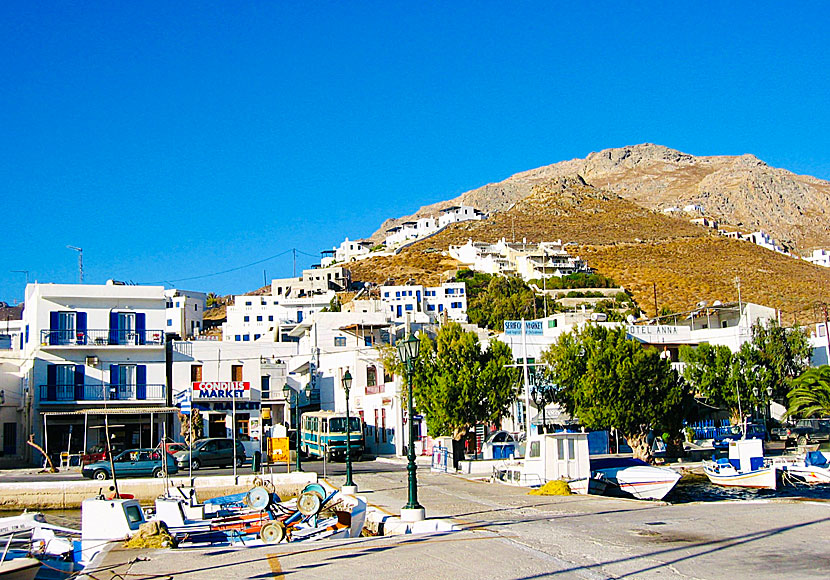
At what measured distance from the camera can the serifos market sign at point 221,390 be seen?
45309 millimetres

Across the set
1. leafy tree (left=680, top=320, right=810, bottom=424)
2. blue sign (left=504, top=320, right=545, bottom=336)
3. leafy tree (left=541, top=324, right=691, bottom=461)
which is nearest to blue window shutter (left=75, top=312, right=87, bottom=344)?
blue sign (left=504, top=320, right=545, bottom=336)

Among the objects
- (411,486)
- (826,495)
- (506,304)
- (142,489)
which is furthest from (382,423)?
(506,304)

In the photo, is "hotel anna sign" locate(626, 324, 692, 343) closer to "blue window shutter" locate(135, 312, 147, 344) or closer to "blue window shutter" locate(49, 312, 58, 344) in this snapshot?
"blue window shutter" locate(135, 312, 147, 344)

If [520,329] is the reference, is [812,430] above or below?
below

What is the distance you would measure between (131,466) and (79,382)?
1315 cm

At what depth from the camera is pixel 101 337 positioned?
45.6 metres

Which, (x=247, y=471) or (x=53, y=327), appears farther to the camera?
(x=53, y=327)

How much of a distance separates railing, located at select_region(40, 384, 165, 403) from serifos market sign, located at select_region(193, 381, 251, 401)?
8.62 feet

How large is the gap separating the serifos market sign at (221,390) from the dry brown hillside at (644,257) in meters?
63.1

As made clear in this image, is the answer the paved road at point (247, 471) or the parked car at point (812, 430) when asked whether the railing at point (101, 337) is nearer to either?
the paved road at point (247, 471)

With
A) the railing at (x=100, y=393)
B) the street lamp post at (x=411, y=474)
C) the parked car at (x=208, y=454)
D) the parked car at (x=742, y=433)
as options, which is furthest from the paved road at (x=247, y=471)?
the parked car at (x=742, y=433)

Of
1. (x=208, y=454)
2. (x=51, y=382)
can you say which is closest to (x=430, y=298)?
(x=51, y=382)

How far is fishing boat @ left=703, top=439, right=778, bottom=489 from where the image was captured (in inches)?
1304

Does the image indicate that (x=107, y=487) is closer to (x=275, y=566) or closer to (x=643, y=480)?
(x=275, y=566)
